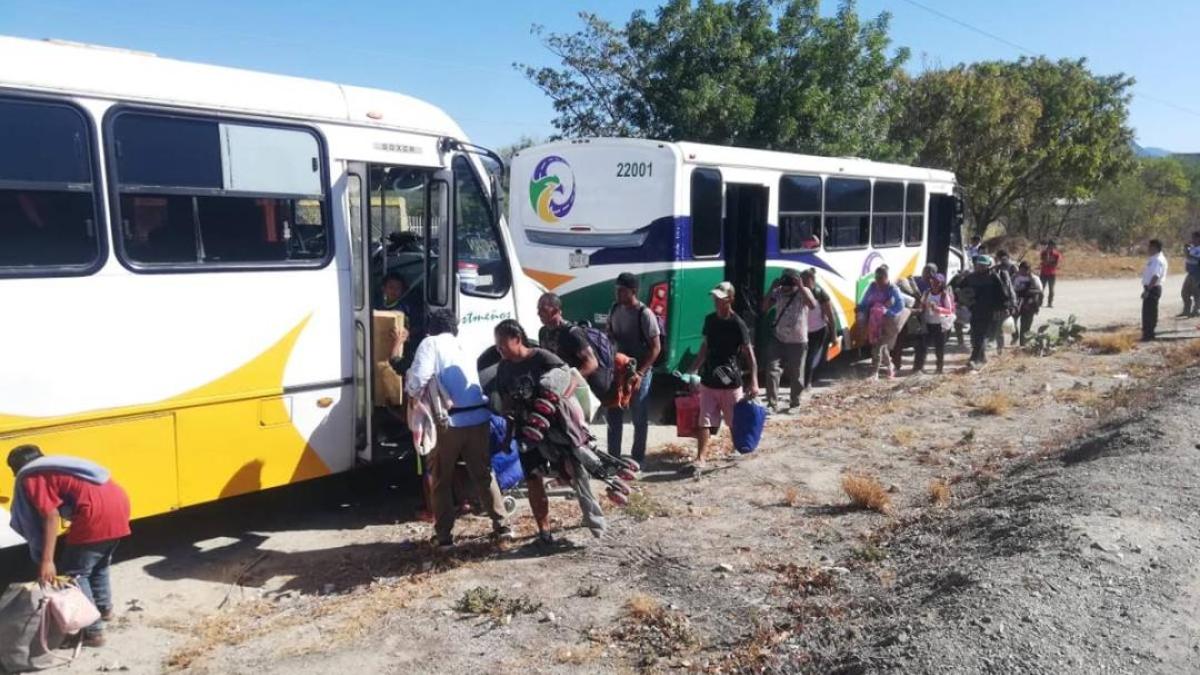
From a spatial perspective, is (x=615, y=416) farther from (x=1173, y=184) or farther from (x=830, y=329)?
(x=1173, y=184)

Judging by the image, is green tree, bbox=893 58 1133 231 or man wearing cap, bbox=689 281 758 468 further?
green tree, bbox=893 58 1133 231

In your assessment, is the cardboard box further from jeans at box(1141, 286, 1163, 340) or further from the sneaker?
jeans at box(1141, 286, 1163, 340)

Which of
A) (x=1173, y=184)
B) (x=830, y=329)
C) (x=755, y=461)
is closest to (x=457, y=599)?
(x=755, y=461)

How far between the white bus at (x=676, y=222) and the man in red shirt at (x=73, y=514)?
6.43 m

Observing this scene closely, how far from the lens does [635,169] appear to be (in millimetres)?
10398

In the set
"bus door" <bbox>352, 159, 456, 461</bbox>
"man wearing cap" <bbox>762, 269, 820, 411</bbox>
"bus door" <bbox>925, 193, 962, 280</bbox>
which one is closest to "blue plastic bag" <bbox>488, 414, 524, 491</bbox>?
"bus door" <bbox>352, 159, 456, 461</bbox>

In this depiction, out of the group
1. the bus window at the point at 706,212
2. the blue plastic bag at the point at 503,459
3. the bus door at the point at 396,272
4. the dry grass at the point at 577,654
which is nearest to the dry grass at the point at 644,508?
the blue plastic bag at the point at 503,459

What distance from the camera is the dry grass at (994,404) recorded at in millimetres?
10055

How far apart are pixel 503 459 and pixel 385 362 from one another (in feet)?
3.74

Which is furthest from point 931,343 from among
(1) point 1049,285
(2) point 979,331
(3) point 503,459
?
(1) point 1049,285

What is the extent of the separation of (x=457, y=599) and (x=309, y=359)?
6.95ft

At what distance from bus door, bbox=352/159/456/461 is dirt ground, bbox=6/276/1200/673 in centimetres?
80

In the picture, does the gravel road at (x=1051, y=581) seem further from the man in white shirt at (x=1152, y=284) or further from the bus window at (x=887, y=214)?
the man in white shirt at (x=1152, y=284)

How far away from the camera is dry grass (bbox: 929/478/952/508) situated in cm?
702
